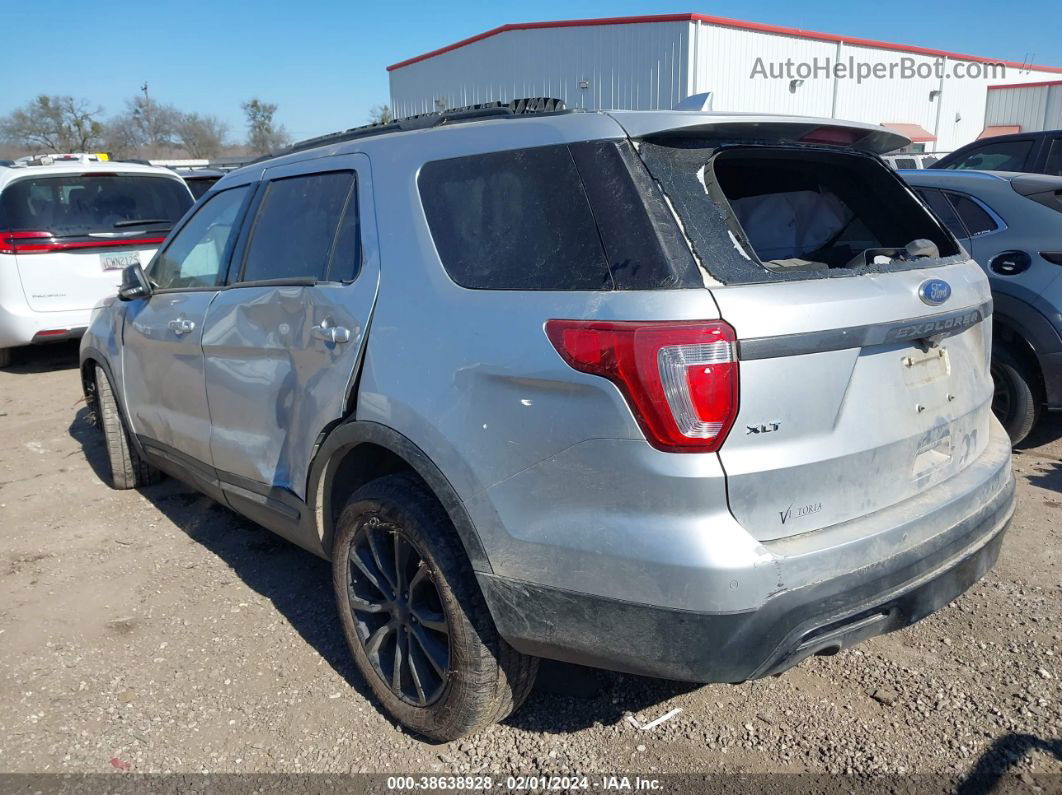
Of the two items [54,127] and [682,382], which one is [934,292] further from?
[54,127]

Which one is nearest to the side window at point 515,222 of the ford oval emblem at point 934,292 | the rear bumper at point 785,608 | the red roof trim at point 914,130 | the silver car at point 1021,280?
the rear bumper at point 785,608

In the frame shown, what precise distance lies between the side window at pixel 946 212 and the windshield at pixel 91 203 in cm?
689

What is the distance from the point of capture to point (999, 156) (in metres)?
8.30

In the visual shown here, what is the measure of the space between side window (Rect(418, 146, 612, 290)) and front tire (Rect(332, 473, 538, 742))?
27.9 inches

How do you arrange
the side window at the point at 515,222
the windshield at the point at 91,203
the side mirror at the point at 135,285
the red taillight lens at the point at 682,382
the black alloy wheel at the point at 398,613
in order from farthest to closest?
the windshield at the point at 91,203 < the side mirror at the point at 135,285 < the black alloy wheel at the point at 398,613 < the side window at the point at 515,222 < the red taillight lens at the point at 682,382

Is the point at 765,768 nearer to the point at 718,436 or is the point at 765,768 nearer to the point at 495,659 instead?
the point at 495,659

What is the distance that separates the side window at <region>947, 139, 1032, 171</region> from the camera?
815 centimetres

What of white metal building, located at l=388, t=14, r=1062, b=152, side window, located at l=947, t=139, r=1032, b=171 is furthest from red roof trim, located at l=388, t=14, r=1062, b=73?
side window, located at l=947, t=139, r=1032, b=171

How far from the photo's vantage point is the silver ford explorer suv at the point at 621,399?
1949 millimetres

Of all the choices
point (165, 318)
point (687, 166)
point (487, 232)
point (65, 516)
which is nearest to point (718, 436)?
point (687, 166)

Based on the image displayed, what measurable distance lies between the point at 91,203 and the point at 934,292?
315 inches

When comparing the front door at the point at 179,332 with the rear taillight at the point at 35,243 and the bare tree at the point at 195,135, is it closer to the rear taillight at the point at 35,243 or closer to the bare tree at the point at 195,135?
the rear taillight at the point at 35,243

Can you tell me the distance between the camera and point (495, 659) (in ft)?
7.92

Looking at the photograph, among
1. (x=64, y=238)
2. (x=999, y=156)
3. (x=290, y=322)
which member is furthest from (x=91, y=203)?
(x=999, y=156)
